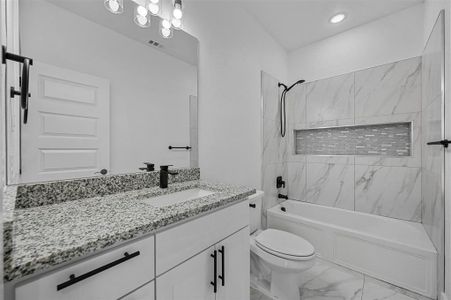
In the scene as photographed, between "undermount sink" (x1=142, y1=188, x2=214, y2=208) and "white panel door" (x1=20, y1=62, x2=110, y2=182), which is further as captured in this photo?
"undermount sink" (x1=142, y1=188, x2=214, y2=208)

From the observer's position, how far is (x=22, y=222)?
63 centimetres

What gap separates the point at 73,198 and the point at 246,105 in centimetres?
161

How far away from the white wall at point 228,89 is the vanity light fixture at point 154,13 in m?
0.14

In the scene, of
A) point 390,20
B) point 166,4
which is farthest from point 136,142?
point 390,20

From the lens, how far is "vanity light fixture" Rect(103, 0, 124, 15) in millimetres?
1056

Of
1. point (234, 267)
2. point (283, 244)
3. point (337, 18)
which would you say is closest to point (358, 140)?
point (337, 18)

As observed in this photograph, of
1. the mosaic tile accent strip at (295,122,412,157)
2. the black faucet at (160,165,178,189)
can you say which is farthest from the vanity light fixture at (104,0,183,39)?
the mosaic tile accent strip at (295,122,412,157)

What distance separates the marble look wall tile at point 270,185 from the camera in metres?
2.28

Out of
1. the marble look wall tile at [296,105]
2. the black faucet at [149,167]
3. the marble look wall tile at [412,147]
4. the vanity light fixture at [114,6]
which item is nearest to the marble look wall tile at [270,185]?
the marble look wall tile at [296,105]

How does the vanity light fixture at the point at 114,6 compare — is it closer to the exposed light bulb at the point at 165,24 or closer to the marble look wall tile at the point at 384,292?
the exposed light bulb at the point at 165,24

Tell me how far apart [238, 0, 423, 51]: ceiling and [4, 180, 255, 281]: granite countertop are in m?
2.00

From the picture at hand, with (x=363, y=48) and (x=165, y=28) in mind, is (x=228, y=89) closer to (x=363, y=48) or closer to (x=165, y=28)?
(x=165, y=28)

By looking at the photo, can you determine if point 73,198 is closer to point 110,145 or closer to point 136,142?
point 110,145

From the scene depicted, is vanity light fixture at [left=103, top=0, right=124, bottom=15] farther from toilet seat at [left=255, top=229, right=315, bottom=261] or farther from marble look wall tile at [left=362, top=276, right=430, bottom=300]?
marble look wall tile at [left=362, top=276, right=430, bottom=300]
